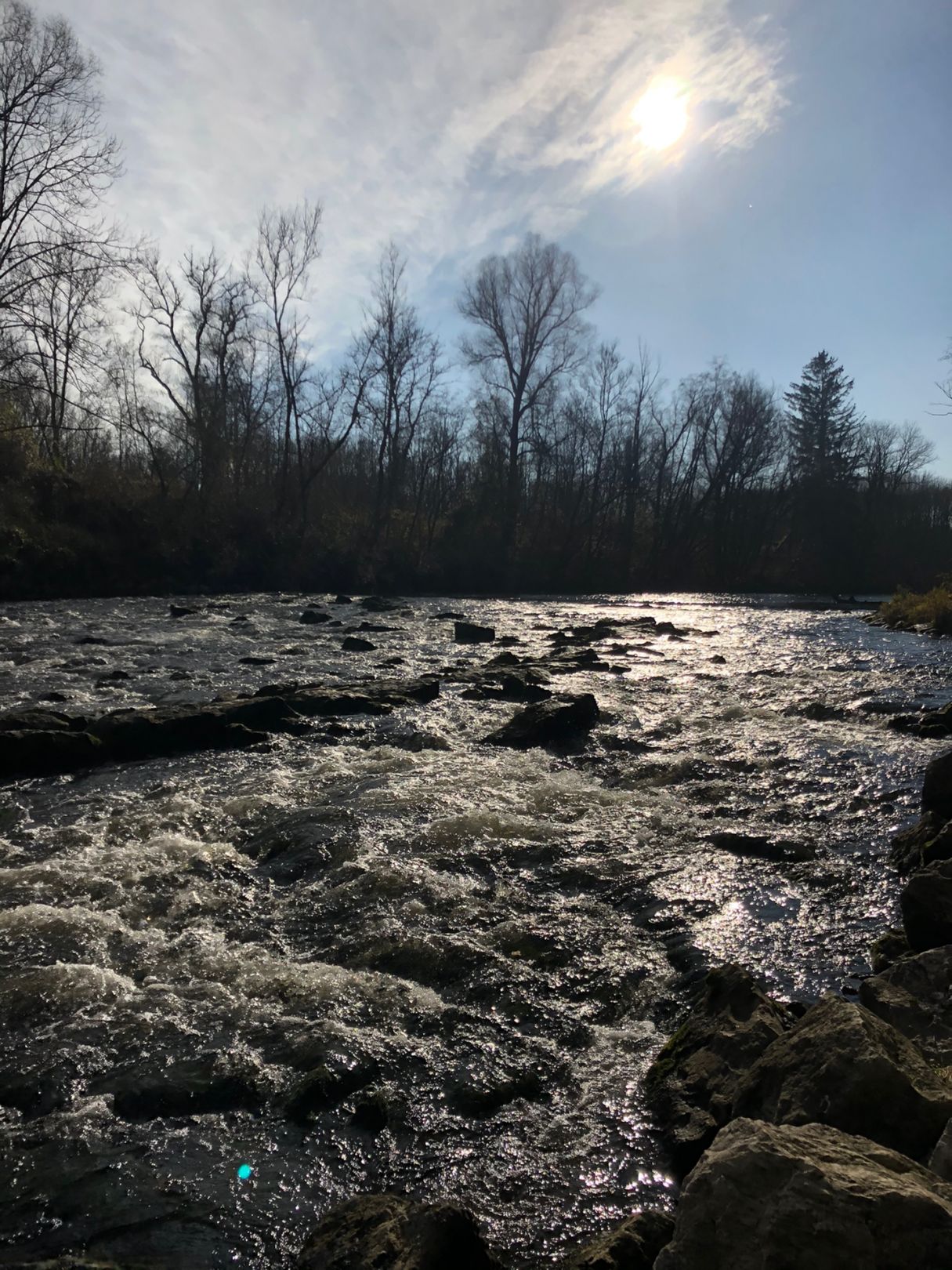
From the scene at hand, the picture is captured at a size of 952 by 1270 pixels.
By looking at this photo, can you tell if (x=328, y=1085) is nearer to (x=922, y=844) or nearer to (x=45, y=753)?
(x=922, y=844)

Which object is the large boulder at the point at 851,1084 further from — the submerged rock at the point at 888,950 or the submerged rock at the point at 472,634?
the submerged rock at the point at 472,634

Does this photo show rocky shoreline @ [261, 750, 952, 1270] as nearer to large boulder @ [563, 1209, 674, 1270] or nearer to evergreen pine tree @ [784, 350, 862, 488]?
large boulder @ [563, 1209, 674, 1270]

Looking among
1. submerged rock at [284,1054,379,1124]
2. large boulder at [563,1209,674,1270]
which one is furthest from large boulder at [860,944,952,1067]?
submerged rock at [284,1054,379,1124]

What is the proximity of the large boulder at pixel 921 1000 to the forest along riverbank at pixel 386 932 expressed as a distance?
0.41 metres

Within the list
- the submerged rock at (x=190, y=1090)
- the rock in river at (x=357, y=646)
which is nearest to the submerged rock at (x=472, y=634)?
the rock in river at (x=357, y=646)

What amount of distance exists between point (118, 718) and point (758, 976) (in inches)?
272

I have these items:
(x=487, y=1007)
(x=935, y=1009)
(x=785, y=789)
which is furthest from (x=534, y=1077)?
(x=785, y=789)

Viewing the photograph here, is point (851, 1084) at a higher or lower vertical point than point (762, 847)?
higher

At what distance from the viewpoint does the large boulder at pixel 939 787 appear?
545 cm

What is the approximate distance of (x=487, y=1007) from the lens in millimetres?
3621

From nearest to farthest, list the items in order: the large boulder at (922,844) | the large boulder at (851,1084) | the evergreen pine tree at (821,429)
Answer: the large boulder at (851,1084) < the large boulder at (922,844) < the evergreen pine tree at (821,429)

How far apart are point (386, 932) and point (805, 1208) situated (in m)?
2.90

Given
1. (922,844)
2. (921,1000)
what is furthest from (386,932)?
(922,844)

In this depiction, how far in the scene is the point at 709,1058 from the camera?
2.96 metres
